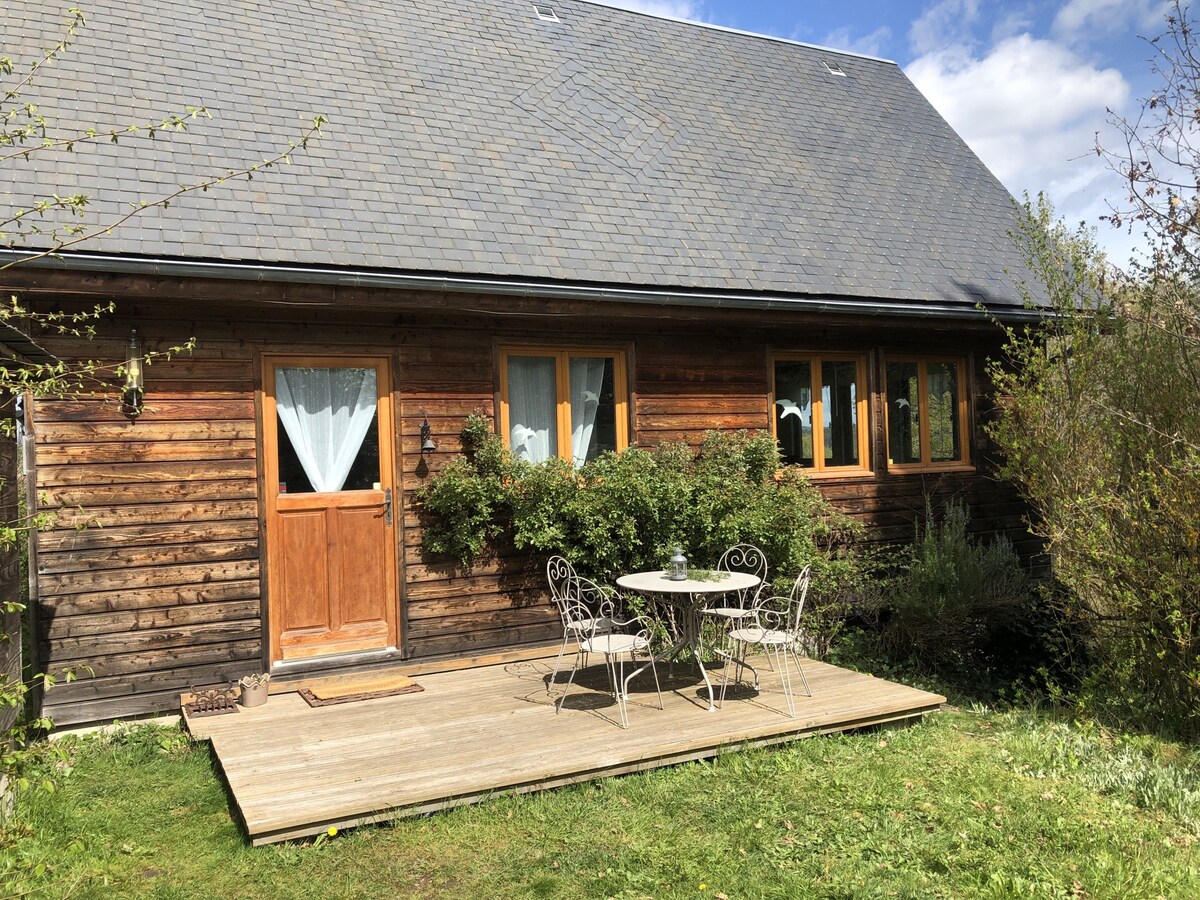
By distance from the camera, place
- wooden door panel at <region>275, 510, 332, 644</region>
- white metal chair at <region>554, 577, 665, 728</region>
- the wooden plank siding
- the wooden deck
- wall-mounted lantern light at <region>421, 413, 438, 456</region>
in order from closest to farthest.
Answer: the wooden deck, white metal chair at <region>554, 577, 665, 728</region>, the wooden plank siding, wooden door panel at <region>275, 510, 332, 644</region>, wall-mounted lantern light at <region>421, 413, 438, 456</region>

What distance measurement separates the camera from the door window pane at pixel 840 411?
28.7ft

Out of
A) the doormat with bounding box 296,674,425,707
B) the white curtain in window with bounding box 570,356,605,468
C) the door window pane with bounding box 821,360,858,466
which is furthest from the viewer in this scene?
the door window pane with bounding box 821,360,858,466

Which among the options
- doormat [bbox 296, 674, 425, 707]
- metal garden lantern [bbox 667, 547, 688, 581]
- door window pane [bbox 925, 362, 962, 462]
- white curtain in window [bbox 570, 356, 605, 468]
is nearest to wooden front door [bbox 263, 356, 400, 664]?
doormat [bbox 296, 674, 425, 707]

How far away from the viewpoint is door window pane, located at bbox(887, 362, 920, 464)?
9.11 meters

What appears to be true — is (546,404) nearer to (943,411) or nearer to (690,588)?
(690,588)

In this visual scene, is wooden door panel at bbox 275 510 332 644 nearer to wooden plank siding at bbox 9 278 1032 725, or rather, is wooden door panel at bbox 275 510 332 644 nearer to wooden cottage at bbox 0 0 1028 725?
wooden cottage at bbox 0 0 1028 725

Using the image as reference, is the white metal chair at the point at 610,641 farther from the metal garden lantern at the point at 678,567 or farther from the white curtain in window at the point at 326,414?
the white curtain in window at the point at 326,414

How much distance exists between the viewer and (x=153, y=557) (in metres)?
5.91

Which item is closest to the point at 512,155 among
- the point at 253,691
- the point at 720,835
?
the point at 253,691

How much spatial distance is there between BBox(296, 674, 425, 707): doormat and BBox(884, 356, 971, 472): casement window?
5404 millimetres

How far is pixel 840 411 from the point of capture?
28.9ft

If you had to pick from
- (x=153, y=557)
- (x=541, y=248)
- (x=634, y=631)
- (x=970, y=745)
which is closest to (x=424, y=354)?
(x=541, y=248)

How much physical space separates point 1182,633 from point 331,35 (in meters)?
8.63

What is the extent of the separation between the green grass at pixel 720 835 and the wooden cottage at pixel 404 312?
157 centimetres
